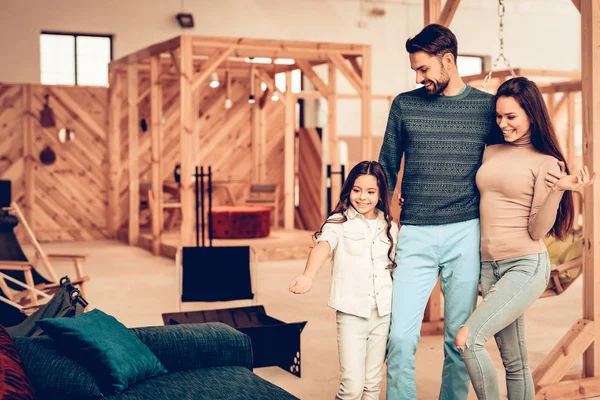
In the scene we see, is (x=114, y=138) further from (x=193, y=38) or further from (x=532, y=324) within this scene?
(x=532, y=324)

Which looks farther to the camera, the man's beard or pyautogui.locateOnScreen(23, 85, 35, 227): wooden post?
pyautogui.locateOnScreen(23, 85, 35, 227): wooden post

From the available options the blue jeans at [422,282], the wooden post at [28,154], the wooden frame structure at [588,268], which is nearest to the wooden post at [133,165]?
the wooden post at [28,154]

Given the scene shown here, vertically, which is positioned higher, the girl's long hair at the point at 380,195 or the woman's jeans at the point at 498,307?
the girl's long hair at the point at 380,195

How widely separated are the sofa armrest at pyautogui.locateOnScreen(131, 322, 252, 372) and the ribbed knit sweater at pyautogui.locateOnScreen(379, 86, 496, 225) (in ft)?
3.05

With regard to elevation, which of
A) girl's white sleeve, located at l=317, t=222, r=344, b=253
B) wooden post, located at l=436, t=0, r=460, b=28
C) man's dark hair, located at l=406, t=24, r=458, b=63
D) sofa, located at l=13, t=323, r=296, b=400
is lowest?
sofa, located at l=13, t=323, r=296, b=400

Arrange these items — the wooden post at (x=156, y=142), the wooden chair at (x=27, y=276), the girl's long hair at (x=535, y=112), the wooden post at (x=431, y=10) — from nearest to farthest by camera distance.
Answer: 1. the girl's long hair at (x=535, y=112)
2. the wooden post at (x=431, y=10)
3. the wooden chair at (x=27, y=276)
4. the wooden post at (x=156, y=142)

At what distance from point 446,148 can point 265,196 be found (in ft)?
33.1

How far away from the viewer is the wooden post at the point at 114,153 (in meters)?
13.1

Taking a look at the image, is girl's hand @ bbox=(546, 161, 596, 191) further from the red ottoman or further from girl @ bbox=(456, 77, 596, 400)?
the red ottoman

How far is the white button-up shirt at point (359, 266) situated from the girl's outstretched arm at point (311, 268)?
0.06 m

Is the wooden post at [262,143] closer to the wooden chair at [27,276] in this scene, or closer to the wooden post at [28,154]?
the wooden post at [28,154]

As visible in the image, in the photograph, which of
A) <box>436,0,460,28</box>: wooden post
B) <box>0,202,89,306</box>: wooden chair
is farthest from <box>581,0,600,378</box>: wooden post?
<box>0,202,89,306</box>: wooden chair

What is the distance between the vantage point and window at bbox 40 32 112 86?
1406 centimetres

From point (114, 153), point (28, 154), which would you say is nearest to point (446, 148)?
point (114, 153)
